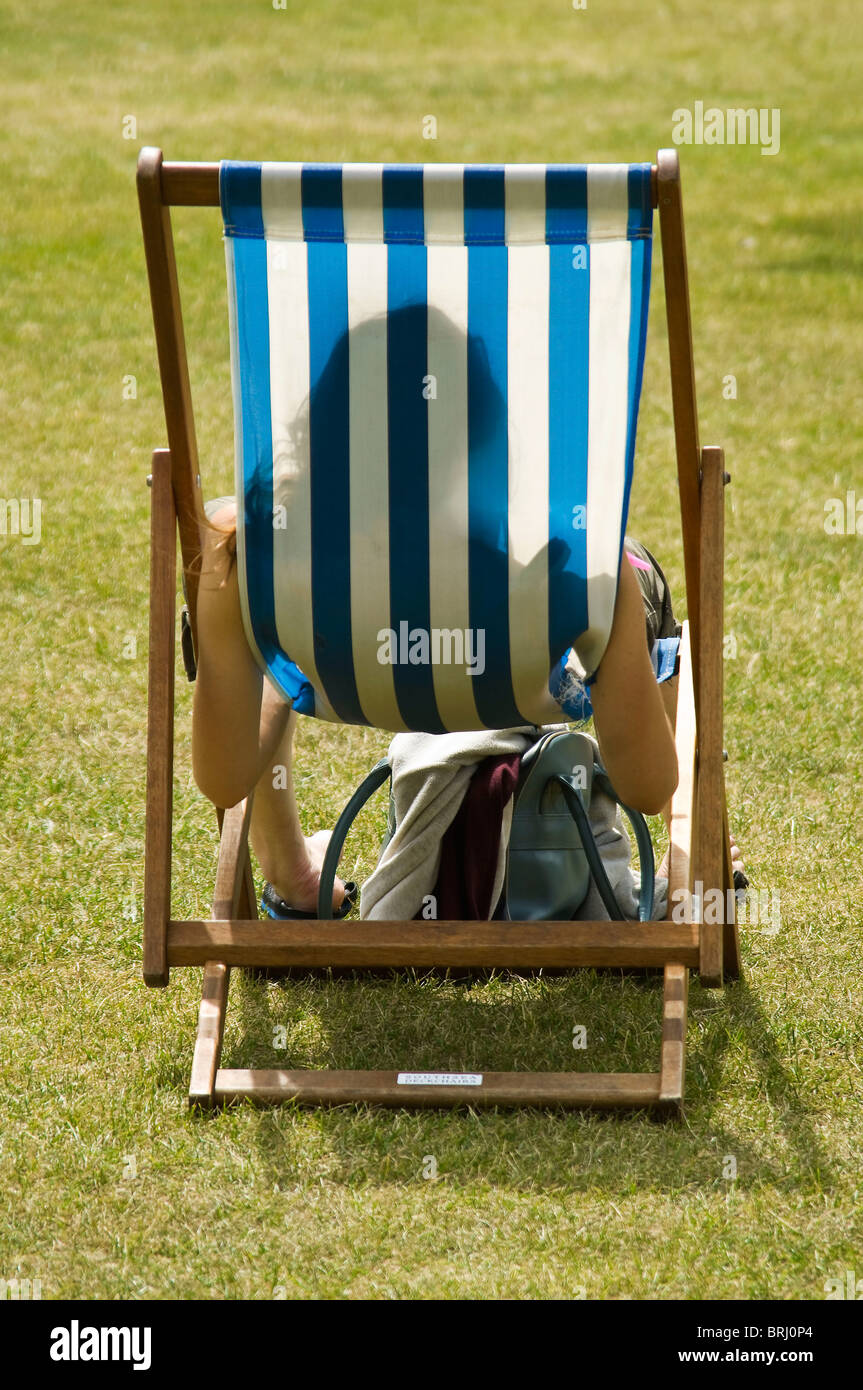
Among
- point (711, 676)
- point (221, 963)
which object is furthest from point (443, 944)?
point (711, 676)

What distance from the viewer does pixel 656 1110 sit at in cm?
252

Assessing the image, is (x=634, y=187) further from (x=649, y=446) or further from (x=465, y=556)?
(x=649, y=446)

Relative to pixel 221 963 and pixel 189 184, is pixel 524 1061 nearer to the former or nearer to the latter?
pixel 221 963

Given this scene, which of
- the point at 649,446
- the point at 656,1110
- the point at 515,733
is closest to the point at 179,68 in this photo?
the point at 649,446

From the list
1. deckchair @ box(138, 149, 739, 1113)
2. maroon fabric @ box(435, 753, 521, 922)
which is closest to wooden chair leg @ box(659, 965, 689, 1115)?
deckchair @ box(138, 149, 739, 1113)

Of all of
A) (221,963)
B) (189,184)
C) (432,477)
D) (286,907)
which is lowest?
(286,907)

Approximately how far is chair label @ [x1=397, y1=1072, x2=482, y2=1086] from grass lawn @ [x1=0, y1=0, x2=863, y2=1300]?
5 cm

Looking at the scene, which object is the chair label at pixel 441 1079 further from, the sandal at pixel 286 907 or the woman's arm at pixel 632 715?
the sandal at pixel 286 907

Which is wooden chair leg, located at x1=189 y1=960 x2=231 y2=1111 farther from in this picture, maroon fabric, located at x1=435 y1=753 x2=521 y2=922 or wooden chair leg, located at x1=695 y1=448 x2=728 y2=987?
wooden chair leg, located at x1=695 y1=448 x2=728 y2=987

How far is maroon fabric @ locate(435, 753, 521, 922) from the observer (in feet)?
9.78

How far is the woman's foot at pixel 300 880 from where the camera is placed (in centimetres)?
313

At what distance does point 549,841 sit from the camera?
2914 mm

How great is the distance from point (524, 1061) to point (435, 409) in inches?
42.7
